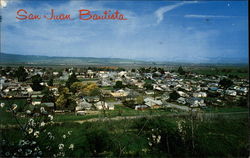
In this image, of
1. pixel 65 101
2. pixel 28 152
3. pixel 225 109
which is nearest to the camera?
pixel 28 152

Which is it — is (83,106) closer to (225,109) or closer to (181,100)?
(181,100)

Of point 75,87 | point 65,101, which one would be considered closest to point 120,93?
point 75,87

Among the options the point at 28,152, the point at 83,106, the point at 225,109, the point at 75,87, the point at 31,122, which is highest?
the point at 31,122

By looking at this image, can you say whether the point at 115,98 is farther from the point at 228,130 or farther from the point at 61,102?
the point at 228,130

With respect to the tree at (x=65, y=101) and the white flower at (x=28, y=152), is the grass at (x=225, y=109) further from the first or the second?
the white flower at (x=28, y=152)

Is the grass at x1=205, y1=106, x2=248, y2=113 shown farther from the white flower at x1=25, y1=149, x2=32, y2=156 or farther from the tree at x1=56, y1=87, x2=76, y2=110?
the white flower at x1=25, y1=149, x2=32, y2=156

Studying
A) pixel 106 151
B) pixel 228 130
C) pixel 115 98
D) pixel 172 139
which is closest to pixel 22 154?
pixel 106 151

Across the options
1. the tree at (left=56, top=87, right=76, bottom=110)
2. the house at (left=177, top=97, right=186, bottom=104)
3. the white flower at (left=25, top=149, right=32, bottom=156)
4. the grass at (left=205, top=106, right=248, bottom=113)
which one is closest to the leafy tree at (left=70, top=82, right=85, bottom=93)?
the tree at (left=56, top=87, right=76, bottom=110)

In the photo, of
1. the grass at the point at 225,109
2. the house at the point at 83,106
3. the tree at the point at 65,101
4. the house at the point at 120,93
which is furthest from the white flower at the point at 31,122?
the house at the point at 120,93

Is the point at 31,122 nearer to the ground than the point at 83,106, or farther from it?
farther from it

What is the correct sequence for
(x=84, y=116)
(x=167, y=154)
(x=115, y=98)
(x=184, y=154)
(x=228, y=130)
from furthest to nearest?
(x=115, y=98) → (x=84, y=116) → (x=228, y=130) → (x=167, y=154) → (x=184, y=154)

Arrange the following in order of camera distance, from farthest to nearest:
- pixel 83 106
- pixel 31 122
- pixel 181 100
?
pixel 181 100 → pixel 83 106 → pixel 31 122
